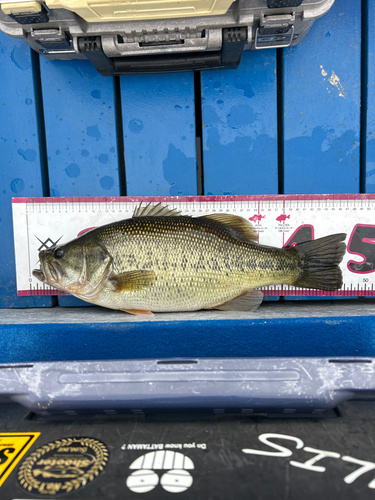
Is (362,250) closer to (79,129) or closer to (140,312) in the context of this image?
(140,312)

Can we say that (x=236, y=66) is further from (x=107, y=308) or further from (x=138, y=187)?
(x=107, y=308)

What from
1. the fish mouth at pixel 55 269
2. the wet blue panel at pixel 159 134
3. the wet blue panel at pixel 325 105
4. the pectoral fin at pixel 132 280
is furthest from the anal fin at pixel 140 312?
the wet blue panel at pixel 325 105

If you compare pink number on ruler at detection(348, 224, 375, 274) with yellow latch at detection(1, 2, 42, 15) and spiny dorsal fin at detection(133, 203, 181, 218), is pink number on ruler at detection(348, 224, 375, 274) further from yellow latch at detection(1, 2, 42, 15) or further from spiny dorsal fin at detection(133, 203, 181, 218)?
yellow latch at detection(1, 2, 42, 15)

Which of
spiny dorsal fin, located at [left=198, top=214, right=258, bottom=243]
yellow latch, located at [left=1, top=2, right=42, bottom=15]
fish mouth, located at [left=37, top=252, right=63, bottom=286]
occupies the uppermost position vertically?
yellow latch, located at [left=1, top=2, right=42, bottom=15]

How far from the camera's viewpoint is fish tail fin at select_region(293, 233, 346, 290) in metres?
1.45

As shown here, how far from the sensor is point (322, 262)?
146 cm

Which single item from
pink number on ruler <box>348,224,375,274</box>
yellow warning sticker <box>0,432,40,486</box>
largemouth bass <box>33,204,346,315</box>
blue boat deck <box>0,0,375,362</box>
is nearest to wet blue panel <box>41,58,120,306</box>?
blue boat deck <box>0,0,375,362</box>

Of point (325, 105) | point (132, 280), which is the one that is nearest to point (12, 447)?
point (132, 280)

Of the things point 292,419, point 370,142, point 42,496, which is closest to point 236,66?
point 370,142

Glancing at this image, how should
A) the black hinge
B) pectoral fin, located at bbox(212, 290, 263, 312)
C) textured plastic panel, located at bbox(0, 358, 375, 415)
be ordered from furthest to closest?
pectoral fin, located at bbox(212, 290, 263, 312) → the black hinge → textured plastic panel, located at bbox(0, 358, 375, 415)

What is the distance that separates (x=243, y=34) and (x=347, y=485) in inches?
62.5

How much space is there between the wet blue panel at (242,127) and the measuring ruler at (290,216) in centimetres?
9

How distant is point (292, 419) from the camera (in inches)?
42.1

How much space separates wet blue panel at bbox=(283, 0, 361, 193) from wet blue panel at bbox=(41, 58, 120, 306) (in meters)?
0.87
